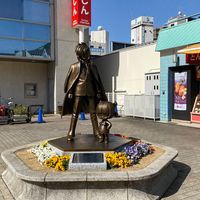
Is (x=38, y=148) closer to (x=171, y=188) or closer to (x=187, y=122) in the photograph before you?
(x=171, y=188)

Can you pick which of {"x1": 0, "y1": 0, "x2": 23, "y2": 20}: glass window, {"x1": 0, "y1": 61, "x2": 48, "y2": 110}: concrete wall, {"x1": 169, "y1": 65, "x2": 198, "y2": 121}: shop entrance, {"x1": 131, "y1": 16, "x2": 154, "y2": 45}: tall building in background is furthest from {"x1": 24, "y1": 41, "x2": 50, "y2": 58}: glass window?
{"x1": 131, "y1": 16, "x2": 154, "y2": 45}: tall building in background

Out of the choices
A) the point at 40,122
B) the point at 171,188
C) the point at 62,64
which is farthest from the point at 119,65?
the point at 171,188

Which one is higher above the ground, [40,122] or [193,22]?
[193,22]

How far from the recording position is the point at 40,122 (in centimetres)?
1531

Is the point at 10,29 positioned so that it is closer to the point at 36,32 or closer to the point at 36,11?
the point at 36,32

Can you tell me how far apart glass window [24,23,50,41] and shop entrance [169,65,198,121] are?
913 centimetres

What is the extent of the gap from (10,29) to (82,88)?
13.5 metres

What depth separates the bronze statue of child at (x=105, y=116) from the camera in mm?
5699

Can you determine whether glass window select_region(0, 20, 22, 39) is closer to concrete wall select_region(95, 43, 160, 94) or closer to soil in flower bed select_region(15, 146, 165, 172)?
concrete wall select_region(95, 43, 160, 94)

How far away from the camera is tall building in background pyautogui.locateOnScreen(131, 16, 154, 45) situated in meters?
52.2

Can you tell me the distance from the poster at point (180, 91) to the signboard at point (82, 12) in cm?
766

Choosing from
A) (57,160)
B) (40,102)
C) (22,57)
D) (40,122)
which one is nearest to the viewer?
(57,160)

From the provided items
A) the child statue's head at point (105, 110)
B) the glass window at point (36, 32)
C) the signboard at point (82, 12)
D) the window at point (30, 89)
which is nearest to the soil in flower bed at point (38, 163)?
the child statue's head at point (105, 110)

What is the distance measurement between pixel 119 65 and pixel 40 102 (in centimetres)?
648
